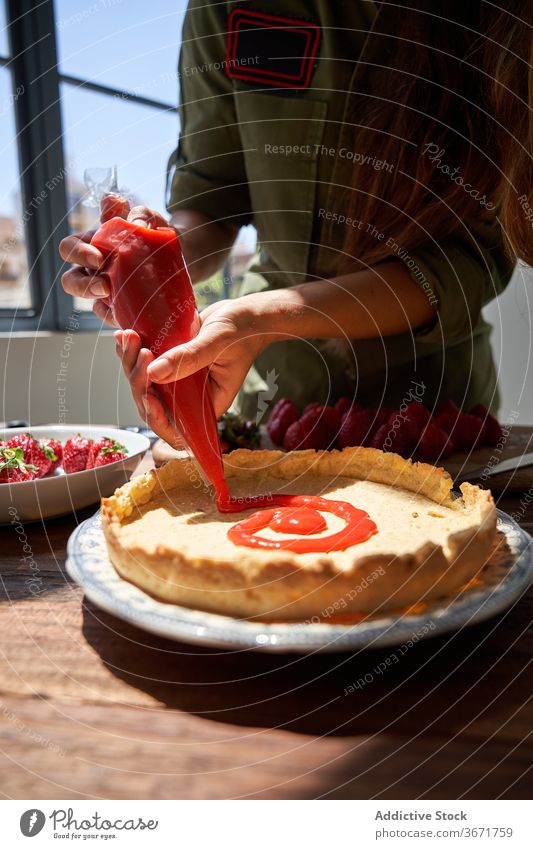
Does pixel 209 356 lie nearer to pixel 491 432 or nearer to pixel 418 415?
pixel 418 415

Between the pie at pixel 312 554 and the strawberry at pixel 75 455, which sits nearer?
the pie at pixel 312 554

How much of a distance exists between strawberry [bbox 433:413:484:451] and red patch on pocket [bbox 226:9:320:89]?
31.5 inches

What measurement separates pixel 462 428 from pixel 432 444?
0.41 ft

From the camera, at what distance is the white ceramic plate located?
19.4 inches

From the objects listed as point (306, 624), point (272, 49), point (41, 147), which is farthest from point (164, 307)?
point (41, 147)

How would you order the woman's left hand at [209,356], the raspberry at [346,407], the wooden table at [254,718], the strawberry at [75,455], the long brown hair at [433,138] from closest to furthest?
1. the wooden table at [254,718]
2. the woman's left hand at [209,356]
3. the strawberry at [75,455]
4. the long brown hair at [433,138]
5. the raspberry at [346,407]

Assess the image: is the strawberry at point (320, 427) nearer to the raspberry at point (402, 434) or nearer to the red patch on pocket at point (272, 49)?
the raspberry at point (402, 434)

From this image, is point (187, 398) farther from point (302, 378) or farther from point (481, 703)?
point (302, 378)

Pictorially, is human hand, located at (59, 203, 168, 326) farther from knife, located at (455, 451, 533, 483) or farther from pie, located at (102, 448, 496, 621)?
knife, located at (455, 451, 533, 483)

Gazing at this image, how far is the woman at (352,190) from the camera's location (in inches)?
41.0

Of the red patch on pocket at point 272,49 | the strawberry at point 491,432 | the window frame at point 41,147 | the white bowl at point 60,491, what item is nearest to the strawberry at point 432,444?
the strawberry at point 491,432

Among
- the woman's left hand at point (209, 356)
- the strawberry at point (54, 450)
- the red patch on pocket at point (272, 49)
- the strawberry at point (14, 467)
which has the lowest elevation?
the strawberry at point (54, 450)

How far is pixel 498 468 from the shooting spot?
46.8 inches

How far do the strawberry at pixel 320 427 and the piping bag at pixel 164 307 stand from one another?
49cm
